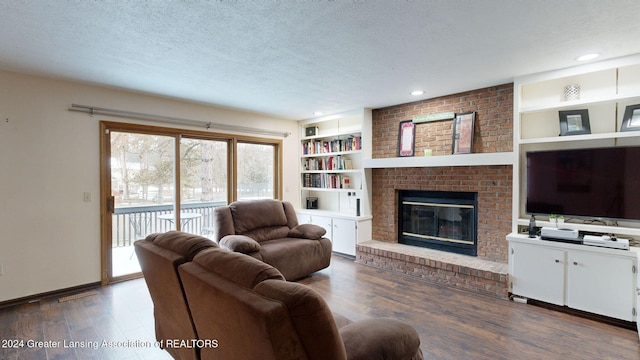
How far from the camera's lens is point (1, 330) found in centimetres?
261

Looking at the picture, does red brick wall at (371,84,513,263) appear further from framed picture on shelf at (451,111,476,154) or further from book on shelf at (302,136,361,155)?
book on shelf at (302,136,361,155)

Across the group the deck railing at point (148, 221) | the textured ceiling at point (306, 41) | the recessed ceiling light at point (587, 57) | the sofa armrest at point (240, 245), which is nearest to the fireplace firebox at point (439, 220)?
the textured ceiling at point (306, 41)

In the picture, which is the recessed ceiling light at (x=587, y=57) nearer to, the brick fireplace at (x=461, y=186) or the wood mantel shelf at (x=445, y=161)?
the brick fireplace at (x=461, y=186)

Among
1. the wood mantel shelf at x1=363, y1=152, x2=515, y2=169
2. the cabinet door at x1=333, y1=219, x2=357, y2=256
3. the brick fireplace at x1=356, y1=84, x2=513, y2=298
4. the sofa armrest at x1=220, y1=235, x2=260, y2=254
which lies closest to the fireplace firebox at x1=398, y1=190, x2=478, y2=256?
the brick fireplace at x1=356, y1=84, x2=513, y2=298

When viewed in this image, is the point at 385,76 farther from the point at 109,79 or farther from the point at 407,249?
the point at 109,79

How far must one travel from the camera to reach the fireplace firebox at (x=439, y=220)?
4.05 m

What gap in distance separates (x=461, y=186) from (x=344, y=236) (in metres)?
1.91

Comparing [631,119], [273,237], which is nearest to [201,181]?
[273,237]

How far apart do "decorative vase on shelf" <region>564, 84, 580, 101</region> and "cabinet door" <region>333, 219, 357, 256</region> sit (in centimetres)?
302

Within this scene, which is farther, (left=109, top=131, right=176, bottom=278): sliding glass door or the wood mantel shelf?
(left=109, top=131, right=176, bottom=278): sliding glass door

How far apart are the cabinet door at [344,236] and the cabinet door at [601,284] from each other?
104 inches

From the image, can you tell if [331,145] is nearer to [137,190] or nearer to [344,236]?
[344,236]

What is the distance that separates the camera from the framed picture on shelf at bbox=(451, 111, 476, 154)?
12.7ft

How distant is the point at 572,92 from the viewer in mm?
3141
